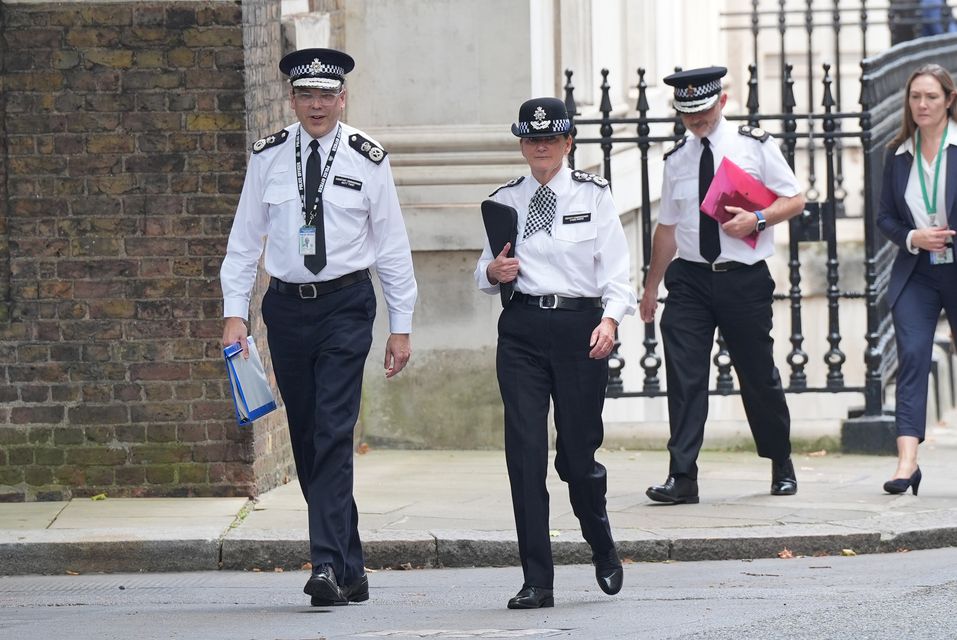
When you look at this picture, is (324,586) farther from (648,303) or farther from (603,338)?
(648,303)

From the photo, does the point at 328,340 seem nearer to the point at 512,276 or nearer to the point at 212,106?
the point at 512,276

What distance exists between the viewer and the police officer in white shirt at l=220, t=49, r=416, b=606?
739 centimetres

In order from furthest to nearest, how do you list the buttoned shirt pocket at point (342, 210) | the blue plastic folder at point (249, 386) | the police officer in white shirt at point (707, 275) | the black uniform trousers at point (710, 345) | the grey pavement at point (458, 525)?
1. the black uniform trousers at point (710, 345)
2. the police officer in white shirt at point (707, 275)
3. the grey pavement at point (458, 525)
4. the blue plastic folder at point (249, 386)
5. the buttoned shirt pocket at point (342, 210)

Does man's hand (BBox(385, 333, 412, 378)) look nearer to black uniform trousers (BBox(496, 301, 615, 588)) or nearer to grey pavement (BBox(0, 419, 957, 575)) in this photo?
black uniform trousers (BBox(496, 301, 615, 588))

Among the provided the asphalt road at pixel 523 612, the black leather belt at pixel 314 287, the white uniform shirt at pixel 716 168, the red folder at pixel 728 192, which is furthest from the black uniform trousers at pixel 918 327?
A: the black leather belt at pixel 314 287

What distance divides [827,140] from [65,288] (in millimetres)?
4155

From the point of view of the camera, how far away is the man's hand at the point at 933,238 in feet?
30.7

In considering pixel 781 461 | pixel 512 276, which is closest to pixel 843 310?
pixel 781 461

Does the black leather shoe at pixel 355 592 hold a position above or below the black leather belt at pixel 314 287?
below

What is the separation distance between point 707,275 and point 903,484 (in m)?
1.30

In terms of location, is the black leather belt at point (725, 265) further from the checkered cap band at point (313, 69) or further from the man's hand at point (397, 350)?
the checkered cap band at point (313, 69)

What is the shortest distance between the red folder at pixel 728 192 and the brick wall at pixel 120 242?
2.13 m

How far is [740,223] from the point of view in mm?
9047

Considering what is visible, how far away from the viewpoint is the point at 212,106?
9500 millimetres
